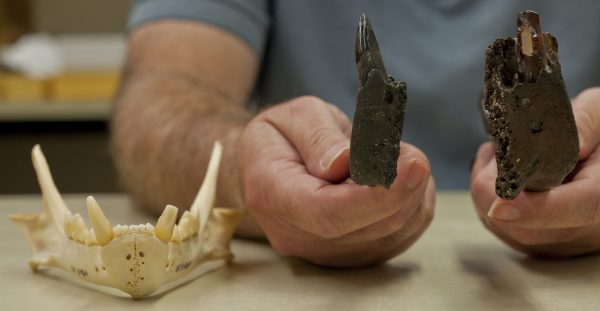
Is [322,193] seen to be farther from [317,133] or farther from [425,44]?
[425,44]

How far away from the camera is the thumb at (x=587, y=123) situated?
2.10 feet

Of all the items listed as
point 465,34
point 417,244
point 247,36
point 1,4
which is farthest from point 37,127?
point 417,244

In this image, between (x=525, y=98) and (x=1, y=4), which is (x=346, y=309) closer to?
(x=525, y=98)

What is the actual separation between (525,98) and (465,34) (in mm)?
757

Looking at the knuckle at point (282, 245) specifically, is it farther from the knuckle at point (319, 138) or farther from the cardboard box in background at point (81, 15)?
the cardboard box in background at point (81, 15)

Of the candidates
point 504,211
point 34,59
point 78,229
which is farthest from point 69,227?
point 34,59

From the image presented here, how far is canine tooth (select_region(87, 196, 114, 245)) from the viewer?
0.57 meters

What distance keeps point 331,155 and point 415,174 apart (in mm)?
67

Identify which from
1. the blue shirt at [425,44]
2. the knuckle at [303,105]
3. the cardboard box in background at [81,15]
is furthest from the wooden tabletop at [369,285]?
the cardboard box in background at [81,15]

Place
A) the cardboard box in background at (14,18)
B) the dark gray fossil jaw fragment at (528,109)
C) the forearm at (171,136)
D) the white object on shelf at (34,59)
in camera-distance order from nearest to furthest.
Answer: the dark gray fossil jaw fragment at (528,109), the forearm at (171,136), the white object on shelf at (34,59), the cardboard box in background at (14,18)

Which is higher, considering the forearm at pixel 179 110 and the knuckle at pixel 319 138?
the knuckle at pixel 319 138

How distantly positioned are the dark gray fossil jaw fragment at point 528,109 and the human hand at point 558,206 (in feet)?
0.12

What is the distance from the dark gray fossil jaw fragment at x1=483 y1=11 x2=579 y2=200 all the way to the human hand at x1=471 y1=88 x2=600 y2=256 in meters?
0.04

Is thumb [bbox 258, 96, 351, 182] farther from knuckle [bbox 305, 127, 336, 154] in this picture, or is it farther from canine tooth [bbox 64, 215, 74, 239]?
canine tooth [bbox 64, 215, 74, 239]
